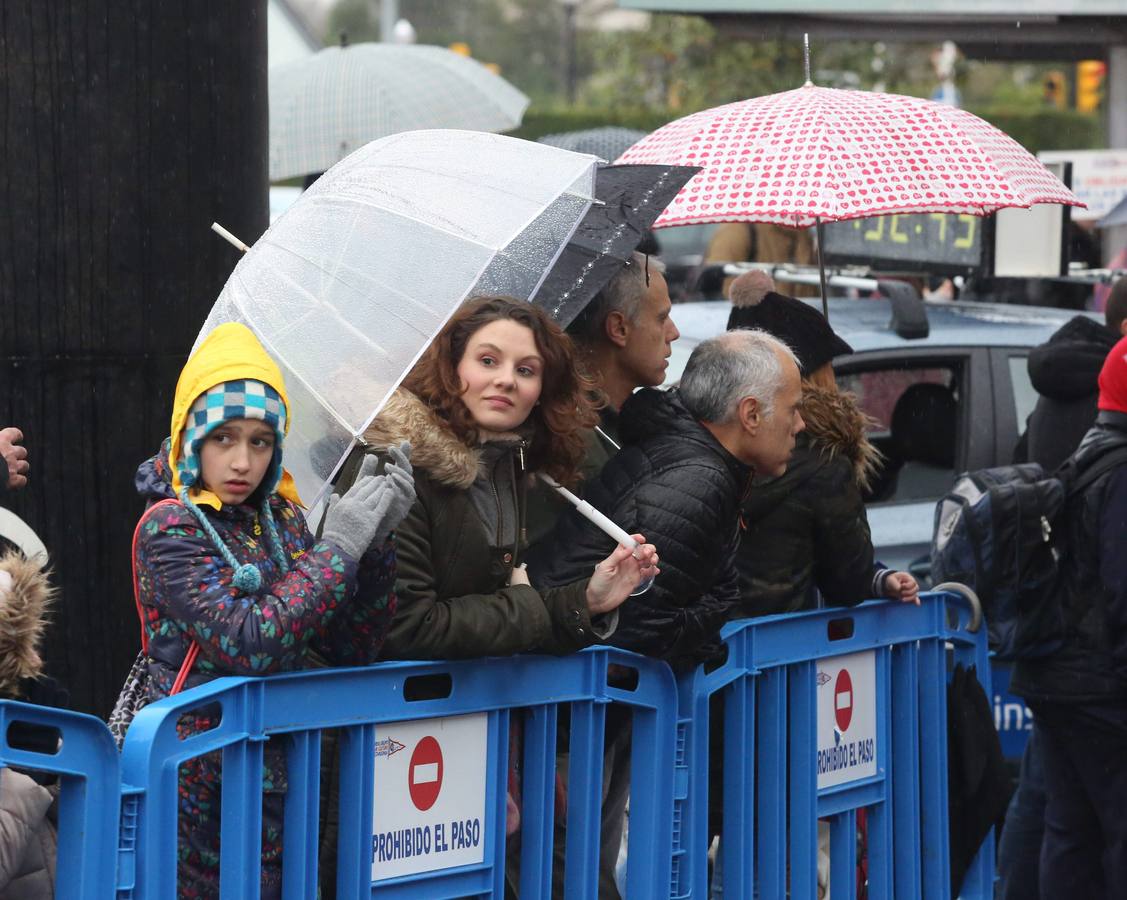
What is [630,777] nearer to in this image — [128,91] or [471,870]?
[471,870]

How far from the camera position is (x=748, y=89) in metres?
29.0

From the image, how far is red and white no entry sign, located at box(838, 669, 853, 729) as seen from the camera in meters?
4.53

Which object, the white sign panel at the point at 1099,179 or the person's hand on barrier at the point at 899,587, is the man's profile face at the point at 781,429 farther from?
the white sign panel at the point at 1099,179

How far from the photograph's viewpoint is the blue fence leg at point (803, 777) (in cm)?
440

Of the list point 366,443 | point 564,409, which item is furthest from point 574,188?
point 366,443

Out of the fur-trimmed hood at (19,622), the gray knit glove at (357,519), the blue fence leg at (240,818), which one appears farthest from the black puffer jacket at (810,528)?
the fur-trimmed hood at (19,622)

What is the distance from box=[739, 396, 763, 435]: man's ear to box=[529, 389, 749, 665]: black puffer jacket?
0.08 m

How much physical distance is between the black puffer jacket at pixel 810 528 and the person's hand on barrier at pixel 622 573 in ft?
3.09

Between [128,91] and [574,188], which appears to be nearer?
[574,188]

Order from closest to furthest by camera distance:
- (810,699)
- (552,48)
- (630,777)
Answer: (630,777)
(810,699)
(552,48)

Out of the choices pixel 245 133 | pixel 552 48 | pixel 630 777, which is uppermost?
pixel 552 48

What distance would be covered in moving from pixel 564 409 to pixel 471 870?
3.17 feet

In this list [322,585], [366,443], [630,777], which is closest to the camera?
[322,585]

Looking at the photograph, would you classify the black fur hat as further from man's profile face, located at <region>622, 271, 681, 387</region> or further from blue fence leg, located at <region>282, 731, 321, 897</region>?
blue fence leg, located at <region>282, 731, 321, 897</region>
